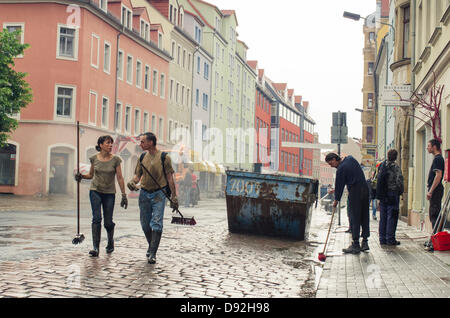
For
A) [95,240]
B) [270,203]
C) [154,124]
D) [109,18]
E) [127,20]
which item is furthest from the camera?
[154,124]

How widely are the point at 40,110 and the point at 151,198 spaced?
26.1 metres

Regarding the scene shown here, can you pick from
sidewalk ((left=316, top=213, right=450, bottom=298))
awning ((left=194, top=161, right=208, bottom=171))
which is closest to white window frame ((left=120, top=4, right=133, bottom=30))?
awning ((left=194, top=161, right=208, bottom=171))

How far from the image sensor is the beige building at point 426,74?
47.2 feet

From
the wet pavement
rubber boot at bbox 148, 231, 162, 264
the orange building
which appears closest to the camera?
the wet pavement

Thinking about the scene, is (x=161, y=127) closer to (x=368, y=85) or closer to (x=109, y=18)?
(x=109, y=18)

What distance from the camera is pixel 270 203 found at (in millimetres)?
13141

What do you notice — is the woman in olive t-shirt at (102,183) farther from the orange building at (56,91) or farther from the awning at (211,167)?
the awning at (211,167)

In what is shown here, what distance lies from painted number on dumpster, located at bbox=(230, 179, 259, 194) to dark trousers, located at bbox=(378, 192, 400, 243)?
104 inches

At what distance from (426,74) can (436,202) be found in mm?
5922

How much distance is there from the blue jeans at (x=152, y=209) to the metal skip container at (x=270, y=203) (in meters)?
4.57

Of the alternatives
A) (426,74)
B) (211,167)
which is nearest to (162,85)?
(211,167)

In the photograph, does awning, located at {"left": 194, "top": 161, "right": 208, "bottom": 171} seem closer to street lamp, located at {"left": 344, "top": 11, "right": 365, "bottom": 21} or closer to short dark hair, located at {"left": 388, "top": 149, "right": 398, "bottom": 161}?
street lamp, located at {"left": 344, "top": 11, "right": 365, "bottom": 21}

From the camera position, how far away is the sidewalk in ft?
22.1

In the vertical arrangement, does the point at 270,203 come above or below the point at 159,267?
above
